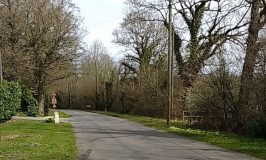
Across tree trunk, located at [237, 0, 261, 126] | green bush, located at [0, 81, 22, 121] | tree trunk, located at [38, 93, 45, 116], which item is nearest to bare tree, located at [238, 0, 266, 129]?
tree trunk, located at [237, 0, 261, 126]

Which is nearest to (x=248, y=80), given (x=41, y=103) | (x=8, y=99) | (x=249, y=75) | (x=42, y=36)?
(x=249, y=75)

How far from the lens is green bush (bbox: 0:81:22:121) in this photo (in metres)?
38.3

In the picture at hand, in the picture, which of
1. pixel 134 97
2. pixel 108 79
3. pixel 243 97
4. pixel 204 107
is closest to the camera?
pixel 243 97

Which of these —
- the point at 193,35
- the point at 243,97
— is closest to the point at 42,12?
the point at 193,35

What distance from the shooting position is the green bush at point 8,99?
38.3 metres

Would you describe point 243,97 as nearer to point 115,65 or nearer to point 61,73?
point 61,73

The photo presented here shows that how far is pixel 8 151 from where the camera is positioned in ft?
53.7

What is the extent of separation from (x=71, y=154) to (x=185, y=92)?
83.5ft

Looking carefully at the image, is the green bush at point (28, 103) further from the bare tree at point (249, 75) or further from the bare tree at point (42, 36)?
the bare tree at point (249, 75)

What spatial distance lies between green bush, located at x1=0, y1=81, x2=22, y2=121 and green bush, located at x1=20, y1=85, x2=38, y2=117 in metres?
8.59

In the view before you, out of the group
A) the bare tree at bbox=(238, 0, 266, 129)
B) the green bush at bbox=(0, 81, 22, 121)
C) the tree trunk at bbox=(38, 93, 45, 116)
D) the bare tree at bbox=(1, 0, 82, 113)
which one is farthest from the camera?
the tree trunk at bbox=(38, 93, 45, 116)

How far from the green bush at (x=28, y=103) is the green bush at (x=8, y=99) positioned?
859 centimetres

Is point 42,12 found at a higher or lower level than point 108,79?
higher

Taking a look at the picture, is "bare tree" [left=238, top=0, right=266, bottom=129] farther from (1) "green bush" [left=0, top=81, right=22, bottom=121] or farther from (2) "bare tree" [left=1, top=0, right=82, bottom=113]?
(2) "bare tree" [left=1, top=0, right=82, bottom=113]
